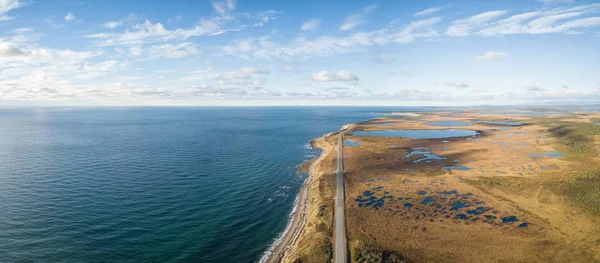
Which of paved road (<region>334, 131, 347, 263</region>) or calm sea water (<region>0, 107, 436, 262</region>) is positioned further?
calm sea water (<region>0, 107, 436, 262</region>)

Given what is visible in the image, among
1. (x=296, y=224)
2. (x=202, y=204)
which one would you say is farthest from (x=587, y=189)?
(x=202, y=204)

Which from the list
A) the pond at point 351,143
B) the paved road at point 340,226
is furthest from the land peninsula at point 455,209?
the pond at point 351,143

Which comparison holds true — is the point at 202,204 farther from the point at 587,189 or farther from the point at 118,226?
the point at 587,189

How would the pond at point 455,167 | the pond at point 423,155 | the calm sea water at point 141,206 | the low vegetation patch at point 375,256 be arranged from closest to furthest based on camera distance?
1. the low vegetation patch at point 375,256
2. the calm sea water at point 141,206
3. the pond at point 455,167
4. the pond at point 423,155

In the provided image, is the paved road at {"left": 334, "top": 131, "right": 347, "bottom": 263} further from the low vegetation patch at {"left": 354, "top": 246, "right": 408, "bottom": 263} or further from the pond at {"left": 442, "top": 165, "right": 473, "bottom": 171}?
the pond at {"left": 442, "top": 165, "right": 473, "bottom": 171}

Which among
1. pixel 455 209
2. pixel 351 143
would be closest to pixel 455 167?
pixel 455 209

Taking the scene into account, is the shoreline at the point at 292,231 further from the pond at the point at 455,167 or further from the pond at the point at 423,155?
the pond at the point at 423,155

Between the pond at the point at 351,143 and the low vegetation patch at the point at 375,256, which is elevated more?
the pond at the point at 351,143

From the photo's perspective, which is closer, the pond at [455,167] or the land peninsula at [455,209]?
the land peninsula at [455,209]

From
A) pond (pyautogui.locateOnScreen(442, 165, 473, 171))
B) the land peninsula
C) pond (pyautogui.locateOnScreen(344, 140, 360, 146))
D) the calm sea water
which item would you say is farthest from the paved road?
pond (pyautogui.locateOnScreen(344, 140, 360, 146))
